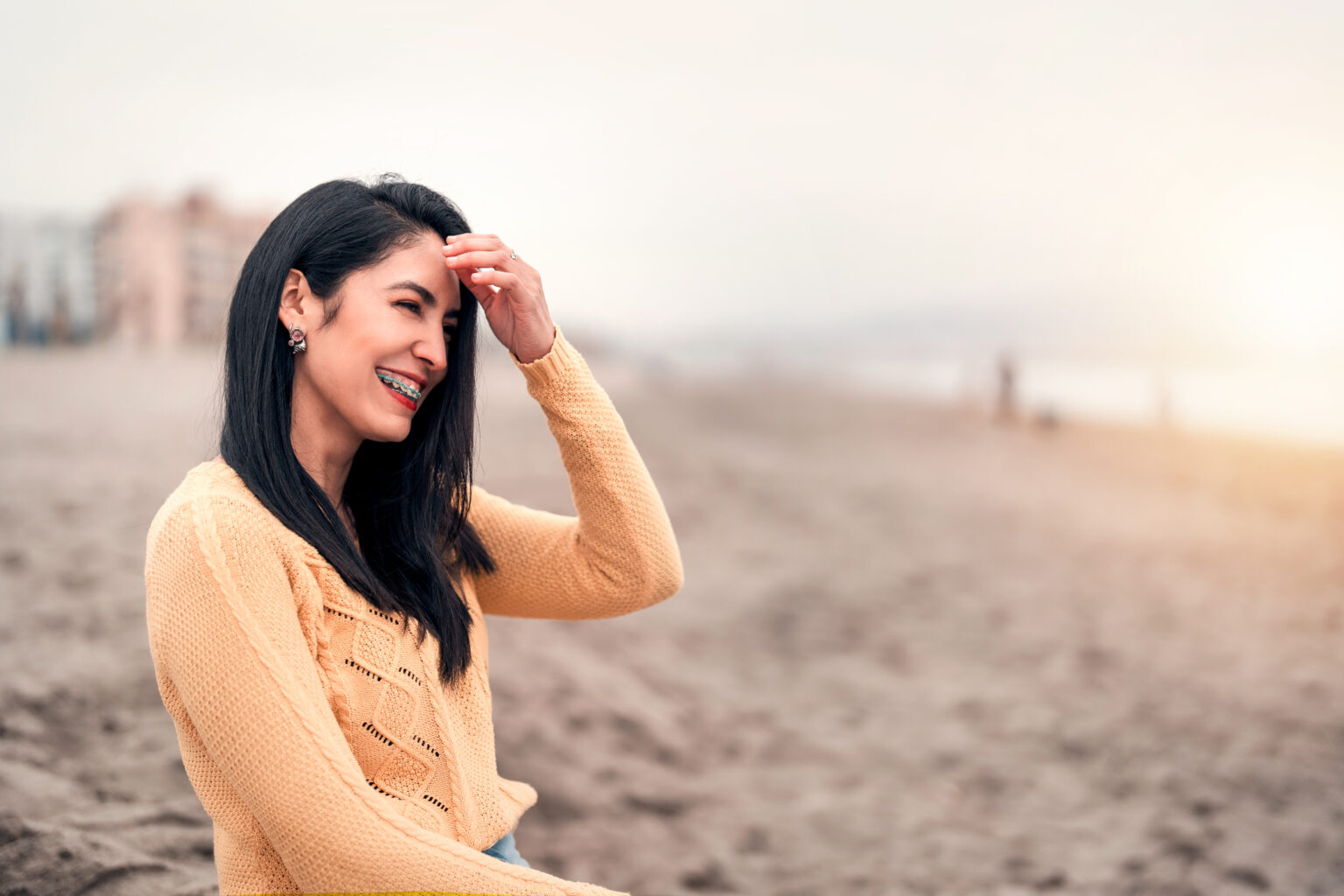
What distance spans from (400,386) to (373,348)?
7cm

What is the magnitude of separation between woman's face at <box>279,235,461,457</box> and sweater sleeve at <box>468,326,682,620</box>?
6.4 inches

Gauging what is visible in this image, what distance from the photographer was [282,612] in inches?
41.8

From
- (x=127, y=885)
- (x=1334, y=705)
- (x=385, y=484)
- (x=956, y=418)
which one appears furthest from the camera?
(x=956, y=418)

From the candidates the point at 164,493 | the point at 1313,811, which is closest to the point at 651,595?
the point at 1313,811

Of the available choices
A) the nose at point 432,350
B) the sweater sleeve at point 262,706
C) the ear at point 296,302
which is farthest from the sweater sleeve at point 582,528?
the sweater sleeve at point 262,706

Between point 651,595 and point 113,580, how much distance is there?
3.39 m

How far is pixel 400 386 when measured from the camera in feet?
4.11

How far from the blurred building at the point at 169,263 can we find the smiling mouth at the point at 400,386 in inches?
363

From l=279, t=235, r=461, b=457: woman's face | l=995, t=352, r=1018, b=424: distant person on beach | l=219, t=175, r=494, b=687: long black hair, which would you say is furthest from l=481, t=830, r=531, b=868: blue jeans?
l=995, t=352, r=1018, b=424: distant person on beach

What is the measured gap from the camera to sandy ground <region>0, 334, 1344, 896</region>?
299 centimetres

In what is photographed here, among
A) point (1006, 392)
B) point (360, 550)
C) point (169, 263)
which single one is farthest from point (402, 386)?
point (1006, 392)

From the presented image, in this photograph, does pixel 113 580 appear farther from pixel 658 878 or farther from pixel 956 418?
pixel 956 418

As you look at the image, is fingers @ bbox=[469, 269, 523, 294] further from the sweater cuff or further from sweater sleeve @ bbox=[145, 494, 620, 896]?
sweater sleeve @ bbox=[145, 494, 620, 896]

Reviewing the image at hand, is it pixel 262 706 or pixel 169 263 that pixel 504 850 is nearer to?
pixel 262 706
